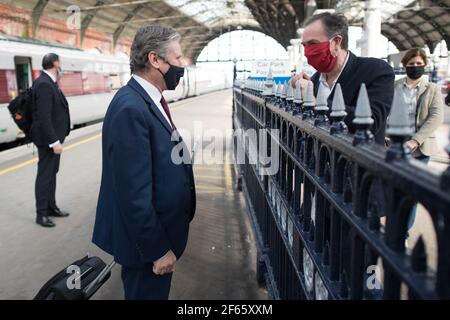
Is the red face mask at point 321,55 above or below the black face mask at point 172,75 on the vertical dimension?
above

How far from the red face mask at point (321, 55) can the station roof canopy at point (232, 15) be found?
17.7 m

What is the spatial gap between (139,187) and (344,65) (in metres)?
1.35

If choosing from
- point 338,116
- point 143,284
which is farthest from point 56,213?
point 338,116

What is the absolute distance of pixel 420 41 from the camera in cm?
5694

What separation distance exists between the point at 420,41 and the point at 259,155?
60260 mm

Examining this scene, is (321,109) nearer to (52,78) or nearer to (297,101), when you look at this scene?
(297,101)

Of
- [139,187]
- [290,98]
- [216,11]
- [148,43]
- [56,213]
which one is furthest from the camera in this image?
[216,11]

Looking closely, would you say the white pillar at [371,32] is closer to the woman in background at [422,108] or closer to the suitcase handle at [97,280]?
the woman in background at [422,108]

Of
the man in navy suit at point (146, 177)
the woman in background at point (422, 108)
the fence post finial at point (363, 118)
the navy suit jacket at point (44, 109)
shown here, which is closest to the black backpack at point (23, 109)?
the navy suit jacket at point (44, 109)

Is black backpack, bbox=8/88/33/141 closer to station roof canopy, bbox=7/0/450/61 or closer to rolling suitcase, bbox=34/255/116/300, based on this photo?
rolling suitcase, bbox=34/255/116/300

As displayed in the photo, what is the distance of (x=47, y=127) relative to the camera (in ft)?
16.1

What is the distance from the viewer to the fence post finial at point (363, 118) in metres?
1.36

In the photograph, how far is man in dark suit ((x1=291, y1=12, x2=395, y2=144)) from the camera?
243 cm
